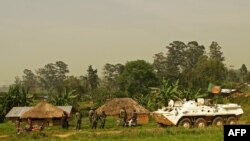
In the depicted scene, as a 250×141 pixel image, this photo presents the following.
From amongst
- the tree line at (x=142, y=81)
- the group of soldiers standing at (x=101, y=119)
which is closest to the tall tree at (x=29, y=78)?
the tree line at (x=142, y=81)

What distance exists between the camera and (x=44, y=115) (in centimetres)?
3622

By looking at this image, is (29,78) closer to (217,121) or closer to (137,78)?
(137,78)

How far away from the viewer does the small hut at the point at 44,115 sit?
3622 cm

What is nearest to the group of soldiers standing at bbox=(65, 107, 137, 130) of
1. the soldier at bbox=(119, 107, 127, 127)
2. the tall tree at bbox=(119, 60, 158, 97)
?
the soldier at bbox=(119, 107, 127, 127)

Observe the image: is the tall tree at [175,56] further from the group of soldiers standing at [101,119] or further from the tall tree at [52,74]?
the group of soldiers standing at [101,119]

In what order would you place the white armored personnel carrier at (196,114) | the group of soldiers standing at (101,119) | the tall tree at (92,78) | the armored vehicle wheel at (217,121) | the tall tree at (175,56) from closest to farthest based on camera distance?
the white armored personnel carrier at (196,114) → the armored vehicle wheel at (217,121) → the group of soldiers standing at (101,119) → the tall tree at (92,78) → the tall tree at (175,56)

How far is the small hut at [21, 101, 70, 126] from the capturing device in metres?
36.2

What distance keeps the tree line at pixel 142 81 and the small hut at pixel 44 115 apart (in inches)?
440

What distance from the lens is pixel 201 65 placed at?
78.9m


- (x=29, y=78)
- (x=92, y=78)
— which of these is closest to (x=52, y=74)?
(x=29, y=78)

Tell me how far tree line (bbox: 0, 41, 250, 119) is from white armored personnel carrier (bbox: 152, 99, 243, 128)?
18850 mm

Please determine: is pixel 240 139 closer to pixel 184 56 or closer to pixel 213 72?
pixel 213 72

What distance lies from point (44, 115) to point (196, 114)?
15.9 meters

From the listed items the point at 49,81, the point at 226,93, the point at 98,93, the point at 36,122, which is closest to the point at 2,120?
the point at 36,122
